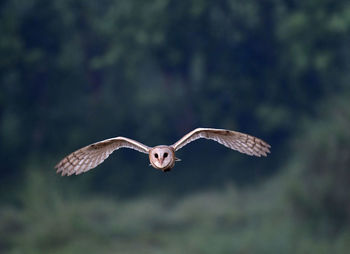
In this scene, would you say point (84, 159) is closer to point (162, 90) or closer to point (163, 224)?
point (163, 224)

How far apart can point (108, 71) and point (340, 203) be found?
413 inches

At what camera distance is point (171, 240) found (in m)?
19.5

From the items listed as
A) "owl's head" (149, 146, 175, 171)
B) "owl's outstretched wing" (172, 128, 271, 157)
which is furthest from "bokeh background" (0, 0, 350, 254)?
"owl's head" (149, 146, 175, 171)

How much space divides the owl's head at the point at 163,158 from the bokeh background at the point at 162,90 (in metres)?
15.0

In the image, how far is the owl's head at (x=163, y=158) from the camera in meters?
6.14

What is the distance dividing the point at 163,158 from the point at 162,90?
20.4m

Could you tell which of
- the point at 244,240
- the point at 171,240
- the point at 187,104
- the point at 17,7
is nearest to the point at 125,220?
the point at 171,240

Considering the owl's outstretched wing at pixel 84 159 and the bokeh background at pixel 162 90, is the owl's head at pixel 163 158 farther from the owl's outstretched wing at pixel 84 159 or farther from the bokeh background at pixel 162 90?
the bokeh background at pixel 162 90

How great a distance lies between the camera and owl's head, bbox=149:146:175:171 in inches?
242

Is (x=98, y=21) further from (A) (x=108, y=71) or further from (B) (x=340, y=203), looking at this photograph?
(B) (x=340, y=203)

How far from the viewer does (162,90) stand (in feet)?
87.1

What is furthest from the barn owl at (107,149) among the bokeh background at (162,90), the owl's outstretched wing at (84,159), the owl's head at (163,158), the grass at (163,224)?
the bokeh background at (162,90)

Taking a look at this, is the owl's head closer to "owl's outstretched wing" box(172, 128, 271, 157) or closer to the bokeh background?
"owl's outstretched wing" box(172, 128, 271, 157)

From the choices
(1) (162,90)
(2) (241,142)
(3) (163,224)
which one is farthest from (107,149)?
(1) (162,90)
